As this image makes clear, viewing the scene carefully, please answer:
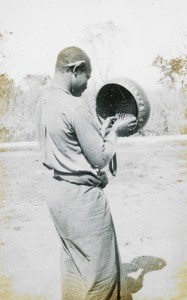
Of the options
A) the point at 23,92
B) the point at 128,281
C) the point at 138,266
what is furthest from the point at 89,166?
the point at 23,92

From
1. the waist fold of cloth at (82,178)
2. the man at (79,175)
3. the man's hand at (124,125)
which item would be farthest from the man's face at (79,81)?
the waist fold of cloth at (82,178)

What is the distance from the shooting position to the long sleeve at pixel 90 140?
223cm

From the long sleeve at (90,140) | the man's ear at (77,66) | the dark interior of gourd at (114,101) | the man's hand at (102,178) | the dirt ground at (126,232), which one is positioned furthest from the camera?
the dirt ground at (126,232)

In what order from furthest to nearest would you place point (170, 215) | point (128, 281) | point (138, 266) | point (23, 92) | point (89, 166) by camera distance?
point (23, 92) → point (170, 215) → point (138, 266) → point (128, 281) → point (89, 166)

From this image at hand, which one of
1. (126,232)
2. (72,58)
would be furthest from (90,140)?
(126,232)

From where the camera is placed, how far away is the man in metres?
2.28

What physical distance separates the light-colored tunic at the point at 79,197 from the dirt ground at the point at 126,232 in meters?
1.16

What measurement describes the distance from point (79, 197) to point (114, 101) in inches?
32.0

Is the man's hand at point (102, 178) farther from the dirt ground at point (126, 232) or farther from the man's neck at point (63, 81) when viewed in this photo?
the dirt ground at point (126, 232)

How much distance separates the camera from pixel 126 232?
202 inches

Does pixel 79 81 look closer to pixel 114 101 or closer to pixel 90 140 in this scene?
pixel 90 140

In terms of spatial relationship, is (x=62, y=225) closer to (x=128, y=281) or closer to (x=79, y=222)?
(x=79, y=222)

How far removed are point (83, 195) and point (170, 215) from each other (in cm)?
362

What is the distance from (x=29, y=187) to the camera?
795 cm
